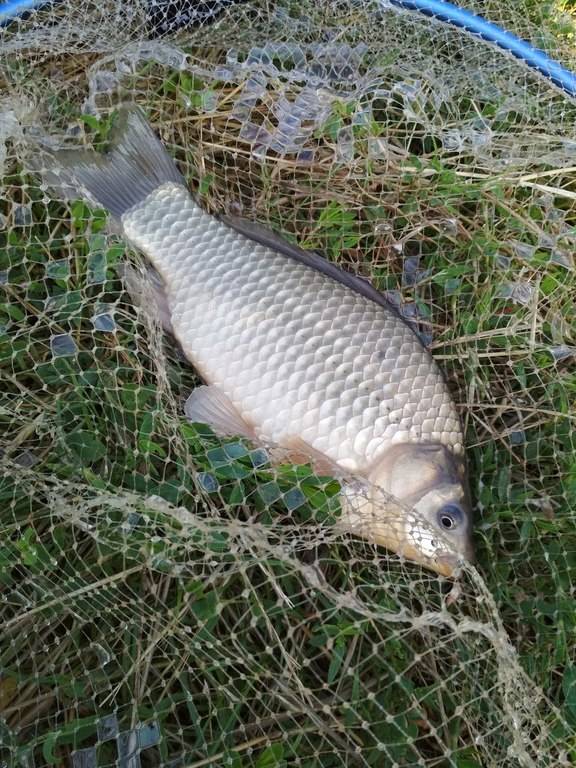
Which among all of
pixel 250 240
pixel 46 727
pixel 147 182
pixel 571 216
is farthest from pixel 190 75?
pixel 46 727

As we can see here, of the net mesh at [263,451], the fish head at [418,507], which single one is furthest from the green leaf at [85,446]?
the fish head at [418,507]

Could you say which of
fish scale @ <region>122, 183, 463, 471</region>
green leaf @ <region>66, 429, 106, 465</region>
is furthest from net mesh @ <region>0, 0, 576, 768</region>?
fish scale @ <region>122, 183, 463, 471</region>

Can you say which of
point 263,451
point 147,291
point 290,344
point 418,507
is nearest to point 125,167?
point 147,291

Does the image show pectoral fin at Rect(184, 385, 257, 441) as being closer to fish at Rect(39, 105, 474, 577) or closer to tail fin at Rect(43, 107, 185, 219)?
fish at Rect(39, 105, 474, 577)

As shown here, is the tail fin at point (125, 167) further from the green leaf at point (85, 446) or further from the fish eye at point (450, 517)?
the fish eye at point (450, 517)

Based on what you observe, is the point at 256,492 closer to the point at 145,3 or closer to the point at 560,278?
the point at 560,278

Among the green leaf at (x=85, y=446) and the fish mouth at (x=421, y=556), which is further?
the green leaf at (x=85, y=446)
